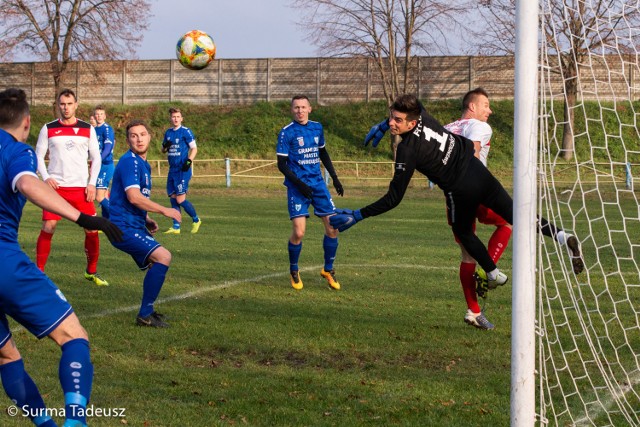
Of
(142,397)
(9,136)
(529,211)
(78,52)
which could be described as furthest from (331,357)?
(78,52)

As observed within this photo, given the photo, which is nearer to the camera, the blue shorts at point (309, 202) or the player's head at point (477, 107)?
the player's head at point (477, 107)

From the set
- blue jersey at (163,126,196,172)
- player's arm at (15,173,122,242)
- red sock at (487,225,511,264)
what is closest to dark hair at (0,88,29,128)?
player's arm at (15,173,122,242)

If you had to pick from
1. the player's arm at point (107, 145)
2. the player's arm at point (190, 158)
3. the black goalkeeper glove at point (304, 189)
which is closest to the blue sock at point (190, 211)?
the player's arm at point (190, 158)

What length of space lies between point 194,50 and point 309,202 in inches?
265

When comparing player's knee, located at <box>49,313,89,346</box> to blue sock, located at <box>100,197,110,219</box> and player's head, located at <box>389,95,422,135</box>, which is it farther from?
blue sock, located at <box>100,197,110,219</box>

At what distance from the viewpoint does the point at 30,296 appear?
13.3ft

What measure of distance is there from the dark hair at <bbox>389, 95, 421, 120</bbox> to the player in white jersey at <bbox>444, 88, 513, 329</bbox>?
106 centimetres

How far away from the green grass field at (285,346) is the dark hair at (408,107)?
180 centimetres

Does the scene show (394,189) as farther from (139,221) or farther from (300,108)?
(300,108)

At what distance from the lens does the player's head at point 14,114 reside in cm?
430

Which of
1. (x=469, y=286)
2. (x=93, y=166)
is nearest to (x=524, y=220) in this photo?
(x=469, y=286)

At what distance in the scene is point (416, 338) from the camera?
6949 millimetres

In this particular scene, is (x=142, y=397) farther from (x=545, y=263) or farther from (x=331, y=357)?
(x=545, y=263)

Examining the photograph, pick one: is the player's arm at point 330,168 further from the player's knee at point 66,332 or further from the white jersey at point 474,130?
the player's knee at point 66,332
